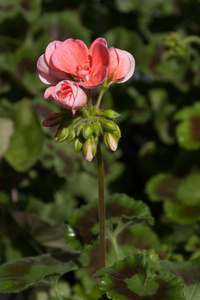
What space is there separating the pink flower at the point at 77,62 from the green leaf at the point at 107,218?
0.32 m

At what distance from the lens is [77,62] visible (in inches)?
29.0

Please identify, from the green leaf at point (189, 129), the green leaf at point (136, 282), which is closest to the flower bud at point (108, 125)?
the green leaf at point (136, 282)

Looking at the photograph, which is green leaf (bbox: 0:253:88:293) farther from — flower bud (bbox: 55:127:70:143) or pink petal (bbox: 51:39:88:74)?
pink petal (bbox: 51:39:88:74)

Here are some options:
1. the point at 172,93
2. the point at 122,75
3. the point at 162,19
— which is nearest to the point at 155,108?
the point at 172,93

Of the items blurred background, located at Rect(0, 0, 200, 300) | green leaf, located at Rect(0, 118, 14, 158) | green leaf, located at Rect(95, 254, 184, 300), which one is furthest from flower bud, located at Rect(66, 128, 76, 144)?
green leaf, located at Rect(0, 118, 14, 158)

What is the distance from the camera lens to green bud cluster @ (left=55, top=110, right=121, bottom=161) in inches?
27.4

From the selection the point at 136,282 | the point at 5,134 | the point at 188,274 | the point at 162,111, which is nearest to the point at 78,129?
the point at 136,282

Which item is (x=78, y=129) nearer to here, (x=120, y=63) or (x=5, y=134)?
(x=120, y=63)

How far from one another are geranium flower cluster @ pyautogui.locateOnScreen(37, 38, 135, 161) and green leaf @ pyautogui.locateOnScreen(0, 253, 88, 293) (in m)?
0.31

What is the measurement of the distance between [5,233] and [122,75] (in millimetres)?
921

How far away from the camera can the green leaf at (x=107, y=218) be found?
93 centimetres

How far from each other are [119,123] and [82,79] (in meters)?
1.32

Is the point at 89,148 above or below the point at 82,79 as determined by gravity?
below

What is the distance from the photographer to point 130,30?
211 centimetres
